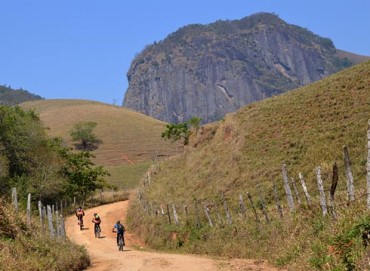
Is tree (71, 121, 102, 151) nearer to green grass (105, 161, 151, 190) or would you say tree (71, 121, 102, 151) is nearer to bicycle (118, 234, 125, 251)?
green grass (105, 161, 151, 190)

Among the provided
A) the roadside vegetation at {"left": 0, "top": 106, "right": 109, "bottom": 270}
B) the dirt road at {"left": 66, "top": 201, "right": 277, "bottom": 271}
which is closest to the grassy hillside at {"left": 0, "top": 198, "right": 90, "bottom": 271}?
the roadside vegetation at {"left": 0, "top": 106, "right": 109, "bottom": 270}

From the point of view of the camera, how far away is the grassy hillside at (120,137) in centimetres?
8638

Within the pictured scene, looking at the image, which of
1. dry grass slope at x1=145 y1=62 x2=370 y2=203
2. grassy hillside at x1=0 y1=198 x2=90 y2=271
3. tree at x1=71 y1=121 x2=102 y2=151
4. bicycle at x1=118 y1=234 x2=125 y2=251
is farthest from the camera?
tree at x1=71 y1=121 x2=102 y2=151

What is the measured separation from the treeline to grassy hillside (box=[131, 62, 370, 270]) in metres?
10.6

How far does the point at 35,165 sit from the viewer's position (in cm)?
Result: 4722

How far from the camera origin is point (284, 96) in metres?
42.7

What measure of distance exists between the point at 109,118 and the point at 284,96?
99024 mm

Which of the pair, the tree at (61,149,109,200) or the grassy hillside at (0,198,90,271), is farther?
the tree at (61,149,109,200)

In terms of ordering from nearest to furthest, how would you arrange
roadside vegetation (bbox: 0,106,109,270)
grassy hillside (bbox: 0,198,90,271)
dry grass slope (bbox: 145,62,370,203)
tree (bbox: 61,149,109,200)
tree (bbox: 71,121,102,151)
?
grassy hillside (bbox: 0,198,90,271), roadside vegetation (bbox: 0,106,109,270), dry grass slope (bbox: 145,62,370,203), tree (bbox: 61,149,109,200), tree (bbox: 71,121,102,151)

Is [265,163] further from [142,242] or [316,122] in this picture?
[142,242]

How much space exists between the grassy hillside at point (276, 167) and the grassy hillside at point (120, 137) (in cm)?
3412

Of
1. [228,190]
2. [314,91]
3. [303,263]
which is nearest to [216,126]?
[314,91]

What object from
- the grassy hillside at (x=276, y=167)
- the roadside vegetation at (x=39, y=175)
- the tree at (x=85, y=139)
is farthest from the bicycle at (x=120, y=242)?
the tree at (x=85, y=139)

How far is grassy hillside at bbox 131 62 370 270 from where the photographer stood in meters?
14.0
